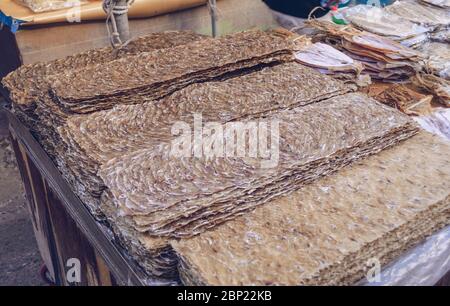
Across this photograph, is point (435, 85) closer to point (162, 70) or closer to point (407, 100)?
point (407, 100)

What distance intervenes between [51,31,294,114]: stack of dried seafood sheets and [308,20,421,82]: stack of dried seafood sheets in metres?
1.00

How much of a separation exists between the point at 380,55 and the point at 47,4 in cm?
288

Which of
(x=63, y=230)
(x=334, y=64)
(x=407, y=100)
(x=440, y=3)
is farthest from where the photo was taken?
(x=440, y=3)

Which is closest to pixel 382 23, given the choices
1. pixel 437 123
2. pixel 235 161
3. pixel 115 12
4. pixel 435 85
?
pixel 435 85

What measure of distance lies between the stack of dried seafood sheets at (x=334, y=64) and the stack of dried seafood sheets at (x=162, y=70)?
522 millimetres

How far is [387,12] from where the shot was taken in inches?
186

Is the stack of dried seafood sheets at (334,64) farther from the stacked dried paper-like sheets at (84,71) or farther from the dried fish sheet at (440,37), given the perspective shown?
the dried fish sheet at (440,37)

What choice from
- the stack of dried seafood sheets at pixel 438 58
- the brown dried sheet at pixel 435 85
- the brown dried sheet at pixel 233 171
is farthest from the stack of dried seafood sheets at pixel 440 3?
the brown dried sheet at pixel 233 171

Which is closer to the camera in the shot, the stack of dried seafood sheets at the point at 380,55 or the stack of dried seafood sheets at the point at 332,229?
the stack of dried seafood sheets at the point at 332,229

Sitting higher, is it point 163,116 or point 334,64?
point 163,116

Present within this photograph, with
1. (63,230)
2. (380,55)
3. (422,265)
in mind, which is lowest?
(63,230)

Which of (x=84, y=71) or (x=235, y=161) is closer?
(x=235, y=161)

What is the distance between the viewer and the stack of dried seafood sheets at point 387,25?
4.20 meters

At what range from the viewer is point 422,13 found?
4.82 metres
